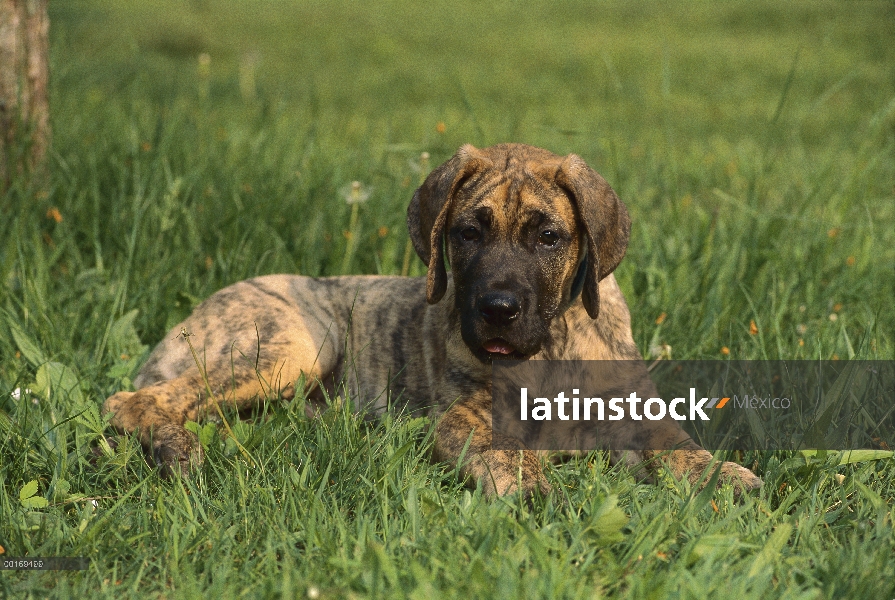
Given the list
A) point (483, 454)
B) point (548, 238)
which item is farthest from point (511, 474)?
point (548, 238)

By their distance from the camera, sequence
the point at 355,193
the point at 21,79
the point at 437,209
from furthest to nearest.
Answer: the point at 21,79 → the point at 355,193 → the point at 437,209

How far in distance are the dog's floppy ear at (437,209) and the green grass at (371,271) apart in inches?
23.3

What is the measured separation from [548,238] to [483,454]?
0.86m

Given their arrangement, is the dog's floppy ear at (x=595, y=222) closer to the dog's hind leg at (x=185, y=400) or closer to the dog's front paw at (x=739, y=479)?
the dog's front paw at (x=739, y=479)

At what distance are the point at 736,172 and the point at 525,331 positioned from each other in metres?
Answer: 4.60

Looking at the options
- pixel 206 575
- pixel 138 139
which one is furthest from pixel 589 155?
pixel 206 575

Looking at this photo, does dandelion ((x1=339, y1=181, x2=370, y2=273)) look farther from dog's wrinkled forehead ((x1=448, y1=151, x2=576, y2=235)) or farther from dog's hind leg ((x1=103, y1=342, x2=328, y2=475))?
dog's wrinkled forehead ((x1=448, y1=151, x2=576, y2=235))

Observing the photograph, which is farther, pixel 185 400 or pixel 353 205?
pixel 353 205

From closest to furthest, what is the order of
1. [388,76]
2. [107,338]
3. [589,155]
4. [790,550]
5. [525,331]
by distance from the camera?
1. [790,550]
2. [525,331]
3. [107,338]
4. [589,155]
5. [388,76]

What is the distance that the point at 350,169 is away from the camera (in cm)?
594

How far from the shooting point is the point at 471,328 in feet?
11.5

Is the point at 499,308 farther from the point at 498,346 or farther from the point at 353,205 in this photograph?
the point at 353,205

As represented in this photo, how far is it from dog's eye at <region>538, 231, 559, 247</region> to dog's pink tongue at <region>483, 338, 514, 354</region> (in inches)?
16.3

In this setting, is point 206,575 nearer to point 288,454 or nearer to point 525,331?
point 288,454
